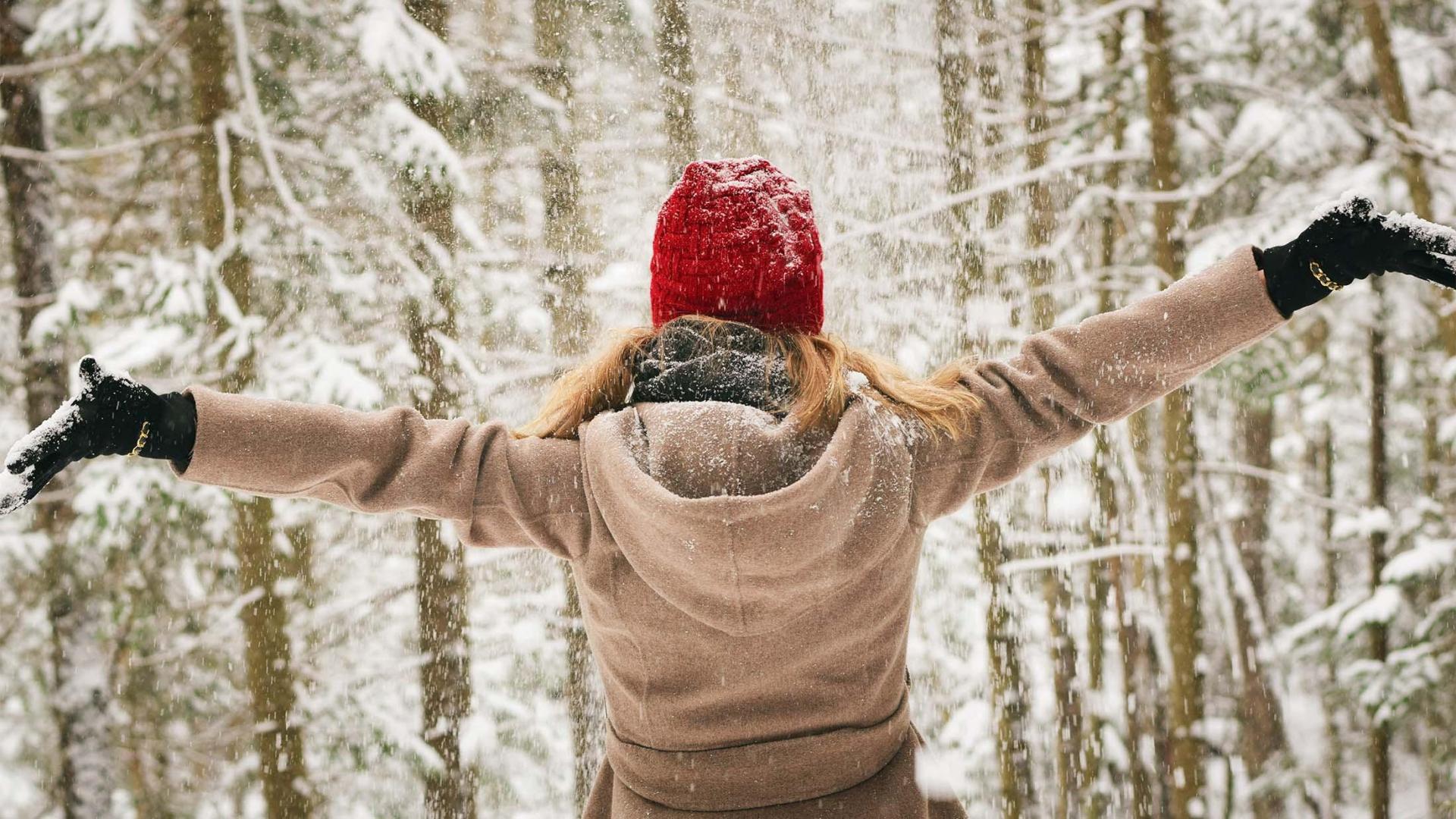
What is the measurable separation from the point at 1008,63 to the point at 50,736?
33.1 ft

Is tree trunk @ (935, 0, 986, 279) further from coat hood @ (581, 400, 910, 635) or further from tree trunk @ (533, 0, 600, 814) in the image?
coat hood @ (581, 400, 910, 635)

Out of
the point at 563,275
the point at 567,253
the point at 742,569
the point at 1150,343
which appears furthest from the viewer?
the point at 567,253

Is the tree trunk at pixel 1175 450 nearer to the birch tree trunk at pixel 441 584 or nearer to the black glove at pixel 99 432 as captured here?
the birch tree trunk at pixel 441 584

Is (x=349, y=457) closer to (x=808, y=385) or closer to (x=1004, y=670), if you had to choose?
(x=808, y=385)

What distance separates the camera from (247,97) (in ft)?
17.4

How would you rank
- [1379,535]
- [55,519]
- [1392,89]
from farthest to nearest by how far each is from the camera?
[1379,535] → [55,519] → [1392,89]

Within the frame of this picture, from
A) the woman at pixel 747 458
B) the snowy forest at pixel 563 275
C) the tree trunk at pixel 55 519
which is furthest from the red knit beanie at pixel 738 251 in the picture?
the tree trunk at pixel 55 519

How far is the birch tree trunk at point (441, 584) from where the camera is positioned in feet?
20.1

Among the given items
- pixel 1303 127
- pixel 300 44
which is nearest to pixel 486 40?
pixel 300 44

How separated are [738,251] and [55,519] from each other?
6.49m

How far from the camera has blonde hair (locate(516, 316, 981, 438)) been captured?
1.67 metres

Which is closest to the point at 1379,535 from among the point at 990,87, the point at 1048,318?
the point at 1048,318

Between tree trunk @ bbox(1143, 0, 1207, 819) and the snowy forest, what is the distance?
25 millimetres

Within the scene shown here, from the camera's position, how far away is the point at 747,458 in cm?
158
